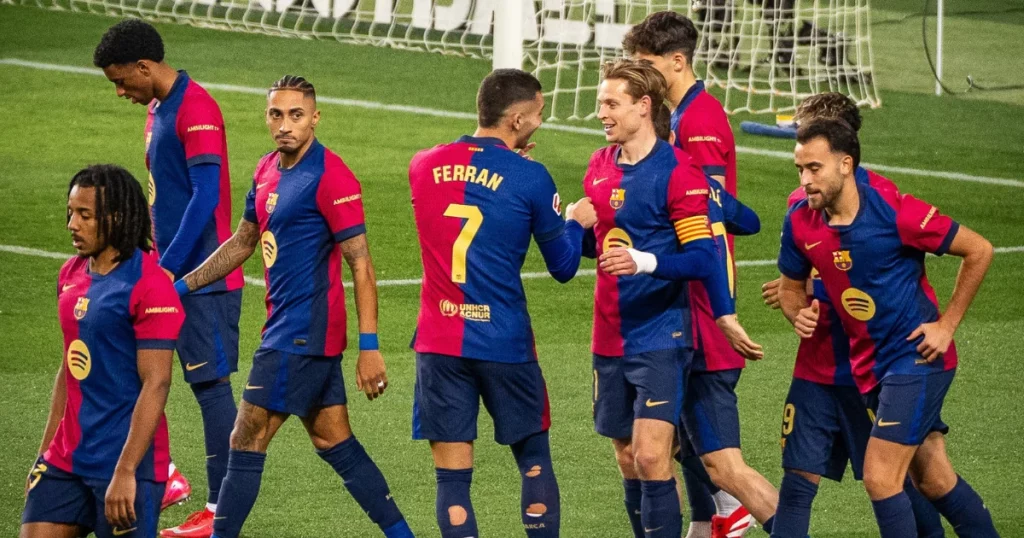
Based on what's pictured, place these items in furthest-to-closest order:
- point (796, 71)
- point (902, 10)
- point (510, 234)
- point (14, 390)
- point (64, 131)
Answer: point (902, 10) → point (796, 71) → point (64, 131) → point (14, 390) → point (510, 234)

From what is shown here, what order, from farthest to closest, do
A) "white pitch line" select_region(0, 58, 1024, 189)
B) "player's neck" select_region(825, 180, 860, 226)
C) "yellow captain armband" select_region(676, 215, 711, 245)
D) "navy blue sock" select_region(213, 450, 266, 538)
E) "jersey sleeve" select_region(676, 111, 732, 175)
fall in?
1. "white pitch line" select_region(0, 58, 1024, 189)
2. "jersey sleeve" select_region(676, 111, 732, 175)
3. "navy blue sock" select_region(213, 450, 266, 538)
4. "yellow captain armband" select_region(676, 215, 711, 245)
5. "player's neck" select_region(825, 180, 860, 226)

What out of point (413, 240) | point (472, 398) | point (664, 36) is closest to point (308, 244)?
point (472, 398)

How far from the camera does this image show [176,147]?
7168mm

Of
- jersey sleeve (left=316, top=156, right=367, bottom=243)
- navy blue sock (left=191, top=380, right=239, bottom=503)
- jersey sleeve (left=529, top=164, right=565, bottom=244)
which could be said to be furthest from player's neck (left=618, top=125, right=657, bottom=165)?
navy blue sock (left=191, top=380, right=239, bottom=503)

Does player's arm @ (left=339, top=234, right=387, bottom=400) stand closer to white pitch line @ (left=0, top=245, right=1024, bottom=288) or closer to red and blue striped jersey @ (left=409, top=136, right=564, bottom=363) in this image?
red and blue striped jersey @ (left=409, top=136, right=564, bottom=363)

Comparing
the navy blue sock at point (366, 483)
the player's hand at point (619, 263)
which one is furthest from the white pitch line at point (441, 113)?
the player's hand at point (619, 263)

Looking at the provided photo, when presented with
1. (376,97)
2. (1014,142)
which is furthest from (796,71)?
(376,97)

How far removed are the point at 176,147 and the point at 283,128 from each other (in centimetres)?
89

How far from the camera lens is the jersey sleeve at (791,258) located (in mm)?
6273

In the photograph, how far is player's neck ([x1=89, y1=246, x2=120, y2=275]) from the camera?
17.1 feet

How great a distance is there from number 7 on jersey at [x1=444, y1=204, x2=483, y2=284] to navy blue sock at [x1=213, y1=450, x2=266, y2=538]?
1.14m

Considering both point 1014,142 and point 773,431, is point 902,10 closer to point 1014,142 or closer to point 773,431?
point 1014,142

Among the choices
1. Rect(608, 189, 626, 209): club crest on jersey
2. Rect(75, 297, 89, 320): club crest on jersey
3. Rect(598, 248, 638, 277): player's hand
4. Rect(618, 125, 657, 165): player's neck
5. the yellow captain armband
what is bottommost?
Rect(75, 297, 89, 320): club crest on jersey

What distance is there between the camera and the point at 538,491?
242 inches
